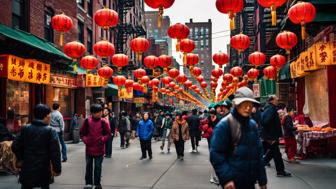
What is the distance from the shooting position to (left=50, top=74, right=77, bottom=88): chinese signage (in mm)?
19273

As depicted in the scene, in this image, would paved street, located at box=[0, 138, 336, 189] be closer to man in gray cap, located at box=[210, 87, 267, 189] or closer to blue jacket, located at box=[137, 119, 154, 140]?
blue jacket, located at box=[137, 119, 154, 140]

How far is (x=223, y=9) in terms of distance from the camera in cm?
1005

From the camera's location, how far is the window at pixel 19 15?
1634 cm

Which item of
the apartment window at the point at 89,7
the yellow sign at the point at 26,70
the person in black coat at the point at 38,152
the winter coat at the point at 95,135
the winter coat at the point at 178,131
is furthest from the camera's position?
the apartment window at the point at 89,7

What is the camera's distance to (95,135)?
792cm

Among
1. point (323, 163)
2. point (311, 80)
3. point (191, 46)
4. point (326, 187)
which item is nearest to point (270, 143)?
point (326, 187)

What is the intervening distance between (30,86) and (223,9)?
11.4 metres

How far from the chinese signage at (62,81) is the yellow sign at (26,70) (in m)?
2.03

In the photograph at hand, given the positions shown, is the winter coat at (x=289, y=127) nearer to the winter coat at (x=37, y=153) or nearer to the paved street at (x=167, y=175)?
the paved street at (x=167, y=175)

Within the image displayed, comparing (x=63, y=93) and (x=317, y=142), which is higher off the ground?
(x=63, y=93)

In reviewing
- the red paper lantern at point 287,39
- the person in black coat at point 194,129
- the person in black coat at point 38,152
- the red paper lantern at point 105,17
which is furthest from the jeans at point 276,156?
the red paper lantern at point 105,17

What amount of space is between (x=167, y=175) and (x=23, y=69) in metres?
8.24

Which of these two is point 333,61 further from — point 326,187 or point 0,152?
point 0,152

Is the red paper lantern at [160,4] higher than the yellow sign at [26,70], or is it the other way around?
the red paper lantern at [160,4]
